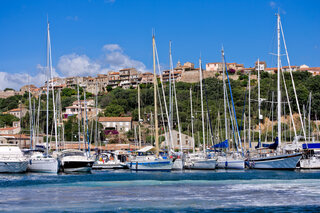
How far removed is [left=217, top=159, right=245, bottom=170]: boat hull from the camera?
41406 millimetres

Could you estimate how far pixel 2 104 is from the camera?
158 m

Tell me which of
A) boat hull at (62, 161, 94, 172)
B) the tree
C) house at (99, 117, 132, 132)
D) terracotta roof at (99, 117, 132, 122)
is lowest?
boat hull at (62, 161, 94, 172)

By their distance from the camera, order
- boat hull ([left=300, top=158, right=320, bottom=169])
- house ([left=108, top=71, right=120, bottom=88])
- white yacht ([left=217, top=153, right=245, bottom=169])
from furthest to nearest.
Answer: house ([left=108, top=71, right=120, bottom=88]) → white yacht ([left=217, top=153, right=245, bottom=169]) → boat hull ([left=300, top=158, right=320, bottom=169])

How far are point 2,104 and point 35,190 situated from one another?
140761 mm

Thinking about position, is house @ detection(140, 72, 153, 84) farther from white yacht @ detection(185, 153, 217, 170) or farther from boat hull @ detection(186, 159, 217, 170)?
boat hull @ detection(186, 159, 217, 170)

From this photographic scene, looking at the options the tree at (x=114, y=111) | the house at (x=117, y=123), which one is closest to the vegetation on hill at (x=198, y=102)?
the tree at (x=114, y=111)

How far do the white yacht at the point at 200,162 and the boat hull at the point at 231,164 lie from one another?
1.23 meters

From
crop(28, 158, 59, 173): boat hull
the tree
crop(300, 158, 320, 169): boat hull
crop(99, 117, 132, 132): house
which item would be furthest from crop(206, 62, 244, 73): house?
crop(28, 158, 59, 173): boat hull

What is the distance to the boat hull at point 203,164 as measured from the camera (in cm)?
4175

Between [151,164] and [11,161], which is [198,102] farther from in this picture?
[11,161]

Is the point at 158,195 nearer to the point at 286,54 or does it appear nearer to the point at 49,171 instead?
the point at 49,171

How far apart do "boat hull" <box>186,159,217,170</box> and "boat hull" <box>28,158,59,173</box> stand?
1267 cm

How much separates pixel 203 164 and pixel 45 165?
14.6 metres

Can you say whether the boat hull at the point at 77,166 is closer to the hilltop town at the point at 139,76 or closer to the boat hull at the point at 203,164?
the boat hull at the point at 203,164
